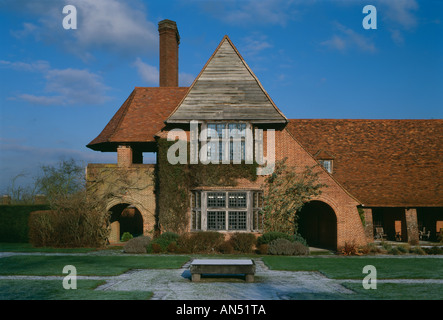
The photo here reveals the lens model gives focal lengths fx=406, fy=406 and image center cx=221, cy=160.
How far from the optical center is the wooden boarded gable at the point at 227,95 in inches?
832

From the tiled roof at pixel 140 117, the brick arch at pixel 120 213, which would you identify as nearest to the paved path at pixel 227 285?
the brick arch at pixel 120 213

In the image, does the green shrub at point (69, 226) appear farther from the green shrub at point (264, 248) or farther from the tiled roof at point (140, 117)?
the green shrub at point (264, 248)

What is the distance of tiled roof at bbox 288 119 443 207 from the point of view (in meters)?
24.5

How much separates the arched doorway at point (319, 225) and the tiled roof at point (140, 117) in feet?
34.8

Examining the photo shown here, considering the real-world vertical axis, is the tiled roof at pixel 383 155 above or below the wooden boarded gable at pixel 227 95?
below

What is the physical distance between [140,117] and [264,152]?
826cm

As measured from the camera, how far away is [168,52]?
27.0 meters

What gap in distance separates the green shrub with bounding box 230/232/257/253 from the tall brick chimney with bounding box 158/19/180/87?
12700 mm

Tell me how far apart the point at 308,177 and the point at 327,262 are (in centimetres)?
573

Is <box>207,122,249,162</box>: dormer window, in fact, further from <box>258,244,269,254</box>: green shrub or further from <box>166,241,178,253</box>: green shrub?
<box>166,241,178,253</box>: green shrub

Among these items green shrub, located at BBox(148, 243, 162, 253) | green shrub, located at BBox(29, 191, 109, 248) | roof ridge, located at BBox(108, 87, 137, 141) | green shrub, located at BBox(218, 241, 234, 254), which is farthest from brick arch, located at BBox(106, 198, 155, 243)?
green shrub, located at BBox(218, 241, 234, 254)
